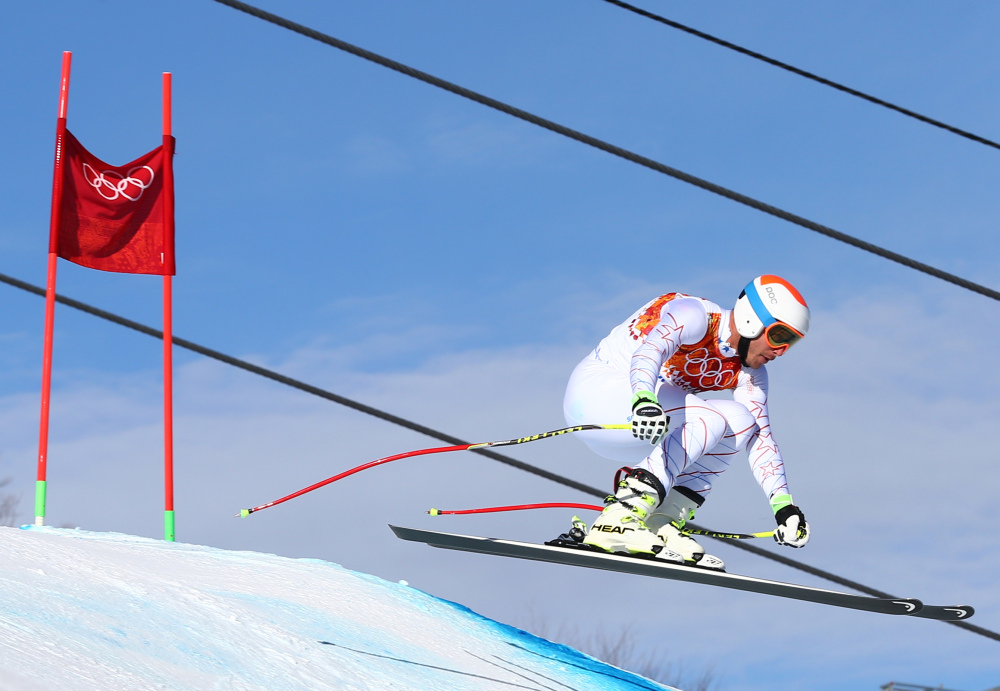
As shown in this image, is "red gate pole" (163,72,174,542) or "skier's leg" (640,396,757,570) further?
"red gate pole" (163,72,174,542)

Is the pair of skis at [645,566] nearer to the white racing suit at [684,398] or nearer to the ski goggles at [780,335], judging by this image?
the white racing suit at [684,398]

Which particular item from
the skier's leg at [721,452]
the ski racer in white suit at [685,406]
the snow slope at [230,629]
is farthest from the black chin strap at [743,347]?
the snow slope at [230,629]

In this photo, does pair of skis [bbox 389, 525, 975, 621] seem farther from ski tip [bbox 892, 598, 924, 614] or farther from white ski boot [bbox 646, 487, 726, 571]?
white ski boot [bbox 646, 487, 726, 571]

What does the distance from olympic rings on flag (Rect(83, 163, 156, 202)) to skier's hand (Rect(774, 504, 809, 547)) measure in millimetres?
5442

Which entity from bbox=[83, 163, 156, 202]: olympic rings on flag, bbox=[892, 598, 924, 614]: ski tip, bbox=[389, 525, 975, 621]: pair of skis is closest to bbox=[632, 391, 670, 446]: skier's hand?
bbox=[389, 525, 975, 621]: pair of skis

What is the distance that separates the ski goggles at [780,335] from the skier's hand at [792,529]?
92cm

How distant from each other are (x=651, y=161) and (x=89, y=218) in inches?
165

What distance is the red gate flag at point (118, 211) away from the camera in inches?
345

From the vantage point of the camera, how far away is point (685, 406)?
21.2ft

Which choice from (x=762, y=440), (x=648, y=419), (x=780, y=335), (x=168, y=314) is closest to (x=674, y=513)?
(x=762, y=440)

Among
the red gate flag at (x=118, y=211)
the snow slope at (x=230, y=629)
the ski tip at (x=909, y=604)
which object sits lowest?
the snow slope at (x=230, y=629)

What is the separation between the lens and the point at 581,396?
21.9ft

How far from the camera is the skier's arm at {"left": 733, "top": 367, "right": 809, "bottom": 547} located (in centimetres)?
655

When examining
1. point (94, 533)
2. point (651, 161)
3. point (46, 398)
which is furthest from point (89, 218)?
point (651, 161)
